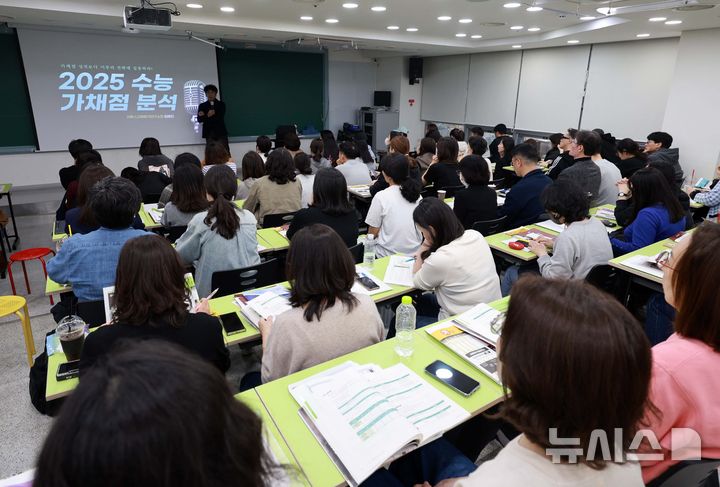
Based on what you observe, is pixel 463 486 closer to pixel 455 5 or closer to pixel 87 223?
pixel 87 223

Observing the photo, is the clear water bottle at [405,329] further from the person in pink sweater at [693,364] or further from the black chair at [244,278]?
the black chair at [244,278]

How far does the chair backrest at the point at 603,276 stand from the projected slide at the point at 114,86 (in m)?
8.84

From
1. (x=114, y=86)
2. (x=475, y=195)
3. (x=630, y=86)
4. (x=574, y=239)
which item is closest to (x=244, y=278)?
(x=574, y=239)

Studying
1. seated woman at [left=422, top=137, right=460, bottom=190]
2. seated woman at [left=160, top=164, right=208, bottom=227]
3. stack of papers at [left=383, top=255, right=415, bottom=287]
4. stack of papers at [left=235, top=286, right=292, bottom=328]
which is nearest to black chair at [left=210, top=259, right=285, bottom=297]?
stack of papers at [left=235, top=286, right=292, bottom=328]

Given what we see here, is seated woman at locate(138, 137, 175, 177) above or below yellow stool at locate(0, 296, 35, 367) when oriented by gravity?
above

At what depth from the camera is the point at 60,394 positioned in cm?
176

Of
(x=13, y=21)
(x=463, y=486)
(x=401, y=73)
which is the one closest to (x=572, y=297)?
(x=463, y=486)

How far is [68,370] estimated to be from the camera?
1.88m

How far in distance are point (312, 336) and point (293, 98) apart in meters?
9.97

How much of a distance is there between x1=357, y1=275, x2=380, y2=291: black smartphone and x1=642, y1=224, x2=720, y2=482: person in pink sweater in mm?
1593

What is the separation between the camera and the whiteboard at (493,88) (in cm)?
1016

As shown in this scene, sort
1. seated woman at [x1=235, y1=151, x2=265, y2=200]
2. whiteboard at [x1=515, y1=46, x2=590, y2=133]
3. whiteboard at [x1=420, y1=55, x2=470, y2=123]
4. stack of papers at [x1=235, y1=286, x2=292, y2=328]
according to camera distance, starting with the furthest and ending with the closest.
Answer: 1. whiteboard at [x1=420, y1=55, x2=470, y2=123]
2. whiteboard at [x1=515, y1=46, x2=590, y2=133]
3. seated woman at [x1=235, y1=151, x2=265, y2=200]
4. stack of papers at [x1=235, y1=286, x2=292, y2=328]

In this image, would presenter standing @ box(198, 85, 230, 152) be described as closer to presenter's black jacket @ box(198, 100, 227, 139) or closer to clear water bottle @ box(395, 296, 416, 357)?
presenter's black jacket @ box(198, 100, 227, 139)

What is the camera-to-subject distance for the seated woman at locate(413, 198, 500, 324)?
8.19 feet
